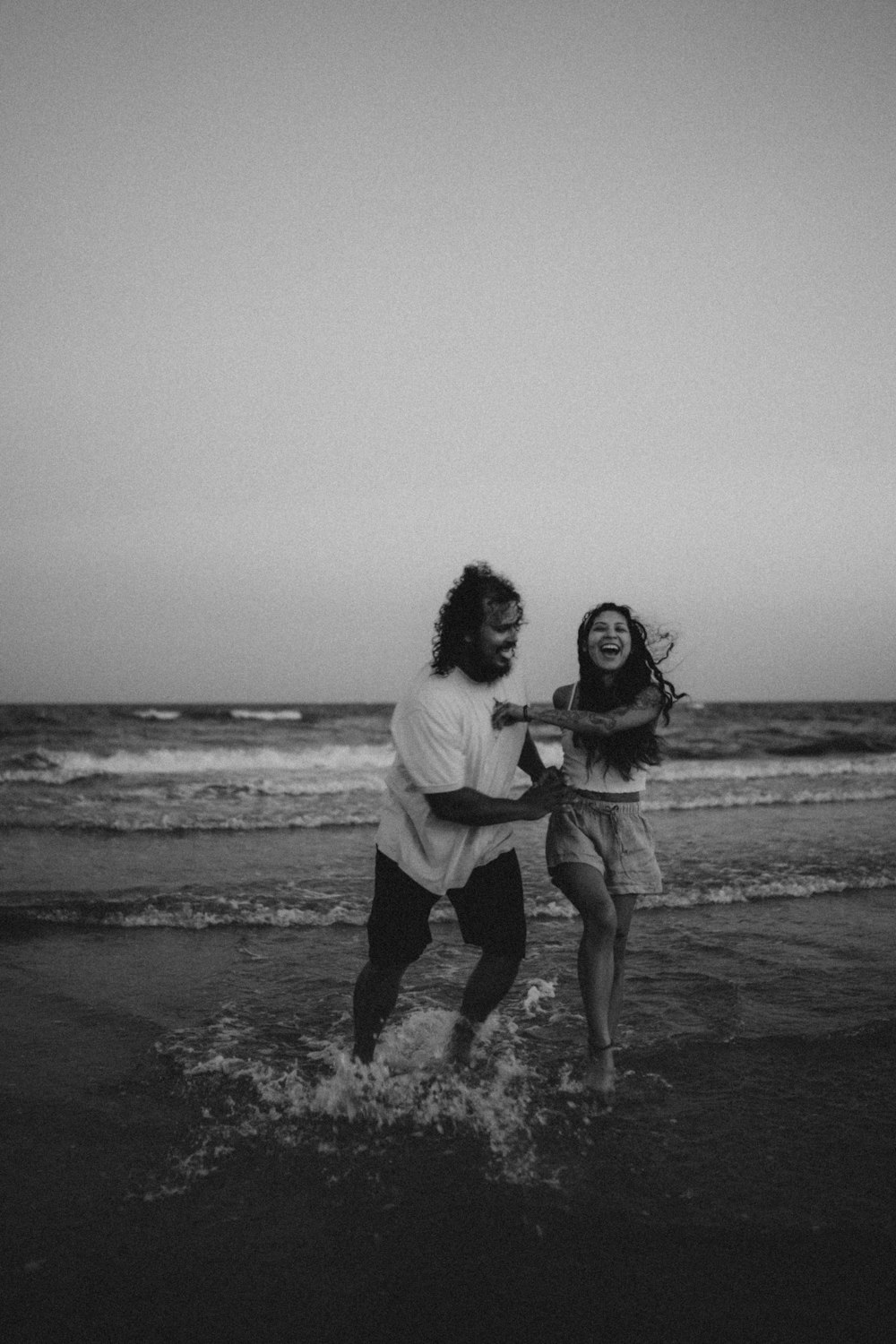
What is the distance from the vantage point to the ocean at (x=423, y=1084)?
2.78 metres

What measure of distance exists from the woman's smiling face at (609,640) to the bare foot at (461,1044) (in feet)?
6.18

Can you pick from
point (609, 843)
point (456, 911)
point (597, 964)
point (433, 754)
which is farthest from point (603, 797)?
point (433, 754)

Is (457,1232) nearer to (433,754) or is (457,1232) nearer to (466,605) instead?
(433,754)

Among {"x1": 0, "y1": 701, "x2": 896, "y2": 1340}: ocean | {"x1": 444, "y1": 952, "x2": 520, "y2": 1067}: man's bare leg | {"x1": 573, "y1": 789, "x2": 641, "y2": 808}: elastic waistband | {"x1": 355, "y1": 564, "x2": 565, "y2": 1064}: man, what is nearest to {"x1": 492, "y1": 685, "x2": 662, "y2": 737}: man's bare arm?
{"x1": 355, "y1": 564, "x2": 565, "y2": 1064}: man

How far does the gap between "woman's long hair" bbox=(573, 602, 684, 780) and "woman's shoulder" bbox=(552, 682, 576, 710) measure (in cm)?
6

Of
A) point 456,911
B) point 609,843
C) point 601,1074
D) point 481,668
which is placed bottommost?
point 601,1074

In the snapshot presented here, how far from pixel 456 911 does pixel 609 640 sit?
148 centimetres

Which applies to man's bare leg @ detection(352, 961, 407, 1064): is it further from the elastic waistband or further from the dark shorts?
the elastic waistband

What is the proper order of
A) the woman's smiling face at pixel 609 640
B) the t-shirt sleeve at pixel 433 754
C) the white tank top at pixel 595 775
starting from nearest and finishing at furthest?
1. the t-shirt sleeve at pixel 433 754
2. the woman's smiling face at pixel 609 640
3. the white tank top at pixel 595 775

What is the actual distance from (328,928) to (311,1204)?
4.06 m

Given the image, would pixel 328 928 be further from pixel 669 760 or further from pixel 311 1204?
pixel 669 760

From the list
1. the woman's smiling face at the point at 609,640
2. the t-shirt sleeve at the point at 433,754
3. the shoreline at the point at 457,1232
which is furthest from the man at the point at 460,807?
the shoreline at the point at 457,1232

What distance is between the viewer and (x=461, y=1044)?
420cm

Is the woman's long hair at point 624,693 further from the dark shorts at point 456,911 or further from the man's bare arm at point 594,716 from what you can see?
the dark shorts at point 456,911
